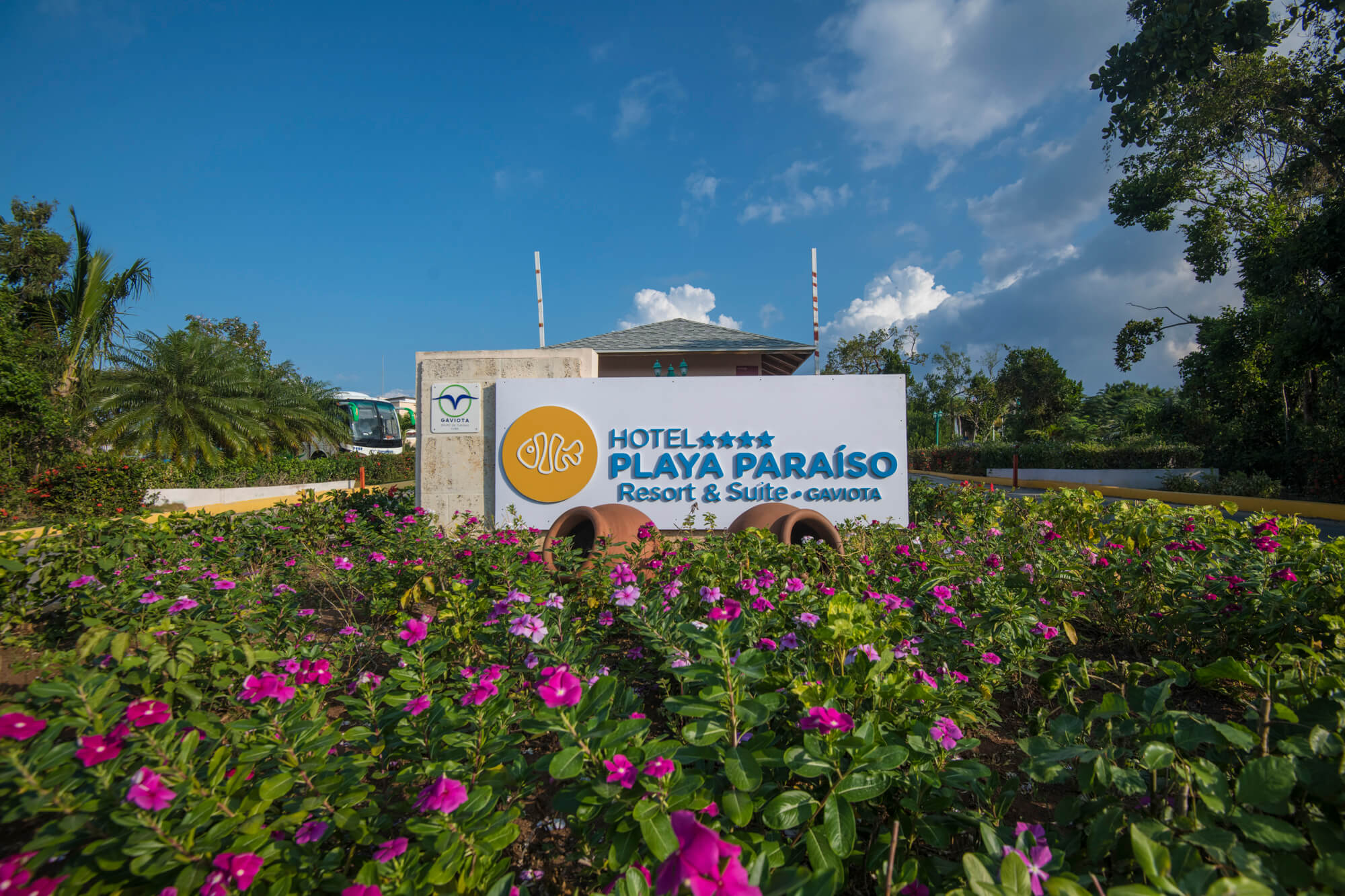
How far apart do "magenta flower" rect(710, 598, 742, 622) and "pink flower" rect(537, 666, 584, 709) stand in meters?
0.46

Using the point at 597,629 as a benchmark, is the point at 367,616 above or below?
below

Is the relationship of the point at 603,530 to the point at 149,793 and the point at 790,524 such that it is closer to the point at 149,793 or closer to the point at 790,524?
the point at 790,524

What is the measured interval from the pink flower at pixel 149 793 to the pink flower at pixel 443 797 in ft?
1.54

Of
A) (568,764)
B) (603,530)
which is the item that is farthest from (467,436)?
(568,764)

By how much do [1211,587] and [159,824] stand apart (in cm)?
326

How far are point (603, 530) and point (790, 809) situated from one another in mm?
2696

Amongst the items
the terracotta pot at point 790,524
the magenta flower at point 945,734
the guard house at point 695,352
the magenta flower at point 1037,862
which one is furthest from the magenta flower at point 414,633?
the guard house at point 695,352

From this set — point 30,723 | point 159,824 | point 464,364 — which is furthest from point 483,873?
point 464,364

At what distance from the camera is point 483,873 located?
119cm

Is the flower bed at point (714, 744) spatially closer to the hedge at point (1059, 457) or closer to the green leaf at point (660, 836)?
the green leaf at point (660, 836)

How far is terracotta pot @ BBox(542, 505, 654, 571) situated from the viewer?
11.0ft

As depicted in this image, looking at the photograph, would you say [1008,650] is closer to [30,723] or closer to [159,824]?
[159,824]

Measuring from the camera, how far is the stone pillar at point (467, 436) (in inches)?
241

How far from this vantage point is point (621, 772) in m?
1.17
